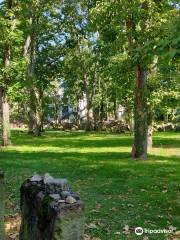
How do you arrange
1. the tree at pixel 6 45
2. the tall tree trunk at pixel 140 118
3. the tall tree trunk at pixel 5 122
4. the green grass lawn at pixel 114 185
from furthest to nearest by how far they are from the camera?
1. the tall tree trunk at pixel 5 122
2. the tree at pixel 6 45
3. the tall tree trunk at pixel 140 118
4. the green grass lawn at pixel 114 185

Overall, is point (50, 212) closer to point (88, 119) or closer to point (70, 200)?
point (70, 200)

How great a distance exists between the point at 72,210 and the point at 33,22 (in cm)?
3665

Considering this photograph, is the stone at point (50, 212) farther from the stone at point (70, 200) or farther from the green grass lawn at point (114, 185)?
the green grass lawn at point (114, 185)

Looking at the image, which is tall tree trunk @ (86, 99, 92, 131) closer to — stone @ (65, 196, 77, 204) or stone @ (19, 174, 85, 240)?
stone @ (19, 174, 85, 240)

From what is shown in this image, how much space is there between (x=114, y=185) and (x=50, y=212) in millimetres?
8201

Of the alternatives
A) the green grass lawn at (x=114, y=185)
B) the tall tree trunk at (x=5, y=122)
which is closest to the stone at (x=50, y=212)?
the green grass lawn at (x=114, y=185)

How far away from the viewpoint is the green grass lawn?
9438 mm

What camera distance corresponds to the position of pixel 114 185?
13.6 metres

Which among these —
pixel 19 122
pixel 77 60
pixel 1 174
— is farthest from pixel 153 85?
pixel 19 122

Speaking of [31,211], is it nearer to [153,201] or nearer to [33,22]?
[153,201]

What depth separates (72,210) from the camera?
205 inches

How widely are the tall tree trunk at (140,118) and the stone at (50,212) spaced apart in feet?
47.5

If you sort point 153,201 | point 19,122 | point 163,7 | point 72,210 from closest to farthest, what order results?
point 72,210, point 153,201, point 163,7, point 19,122

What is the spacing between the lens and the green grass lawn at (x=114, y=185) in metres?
9.44
